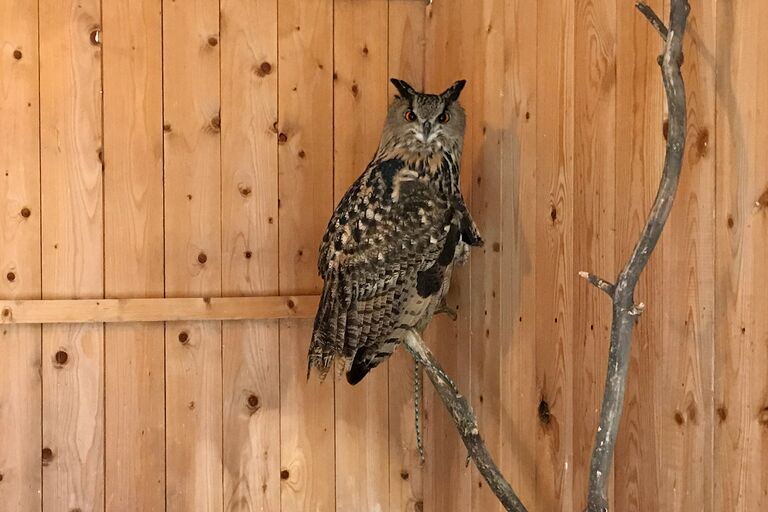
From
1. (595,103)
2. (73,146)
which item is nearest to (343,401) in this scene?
(73,146)

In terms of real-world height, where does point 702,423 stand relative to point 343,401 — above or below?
above

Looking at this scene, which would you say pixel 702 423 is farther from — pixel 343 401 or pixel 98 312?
pixel 98 312

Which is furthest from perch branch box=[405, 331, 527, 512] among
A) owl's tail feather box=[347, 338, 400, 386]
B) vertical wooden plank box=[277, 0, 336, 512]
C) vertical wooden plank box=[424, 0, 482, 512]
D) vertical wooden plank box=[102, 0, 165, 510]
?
vertical wooden plank box=[102, 0, 165, 510]

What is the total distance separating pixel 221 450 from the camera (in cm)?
210

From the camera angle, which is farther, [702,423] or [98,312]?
[98,312]

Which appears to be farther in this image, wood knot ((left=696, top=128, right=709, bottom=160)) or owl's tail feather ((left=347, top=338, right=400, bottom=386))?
owl's tail feather ((left=347, top=338, right=400, bottom=386))

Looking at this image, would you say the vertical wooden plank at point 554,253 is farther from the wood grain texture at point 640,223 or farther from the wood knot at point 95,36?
the wood knot at point 95,36

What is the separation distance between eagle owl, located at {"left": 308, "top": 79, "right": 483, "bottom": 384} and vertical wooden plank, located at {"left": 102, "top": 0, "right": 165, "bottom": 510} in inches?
24.4

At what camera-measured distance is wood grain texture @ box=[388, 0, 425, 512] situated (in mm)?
2262

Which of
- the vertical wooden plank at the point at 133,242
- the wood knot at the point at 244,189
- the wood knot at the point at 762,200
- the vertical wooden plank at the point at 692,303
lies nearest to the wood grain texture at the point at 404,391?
the wood knot at the point at 244,189

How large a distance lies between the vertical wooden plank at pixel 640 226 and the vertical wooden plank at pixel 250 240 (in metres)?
1.16

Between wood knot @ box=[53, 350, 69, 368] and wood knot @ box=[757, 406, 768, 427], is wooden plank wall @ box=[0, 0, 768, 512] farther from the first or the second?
wood knot @ box=[757, 406, 768, 427]

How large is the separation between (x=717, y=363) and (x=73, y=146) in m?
1.76

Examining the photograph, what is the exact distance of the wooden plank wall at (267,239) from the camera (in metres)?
1.52
